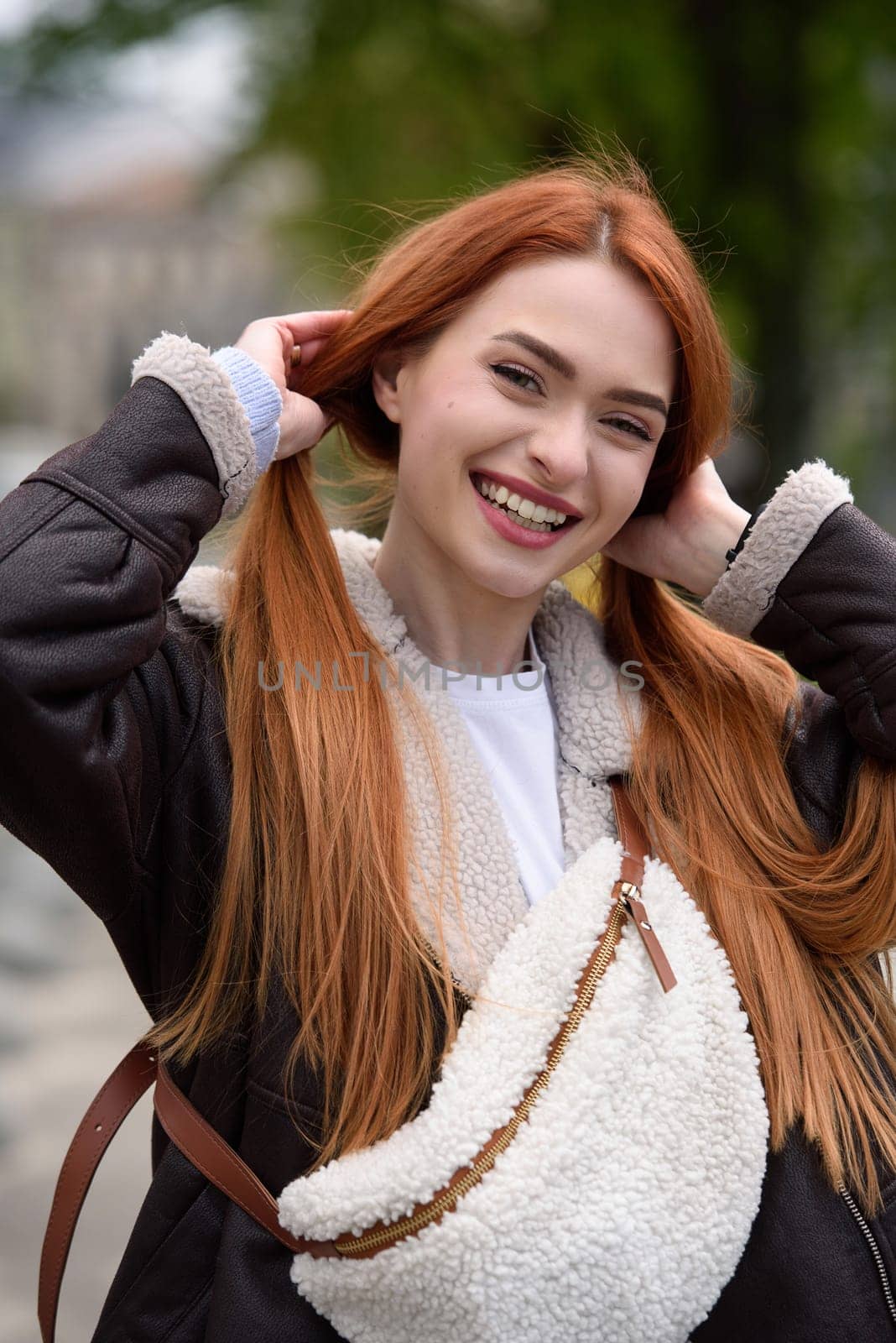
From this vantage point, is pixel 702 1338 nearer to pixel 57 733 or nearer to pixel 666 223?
pixel 57 733

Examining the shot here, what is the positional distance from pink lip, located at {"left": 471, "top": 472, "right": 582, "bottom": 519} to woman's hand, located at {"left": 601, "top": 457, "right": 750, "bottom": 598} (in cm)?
21

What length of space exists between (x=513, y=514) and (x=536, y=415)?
0.45 feet

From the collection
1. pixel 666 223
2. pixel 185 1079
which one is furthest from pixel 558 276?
pixel 185 1079

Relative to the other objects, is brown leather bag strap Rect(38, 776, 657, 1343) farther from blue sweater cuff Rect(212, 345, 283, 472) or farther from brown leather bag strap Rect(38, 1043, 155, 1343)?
blue sweater cuff Rect(212, 345, 283, 472)

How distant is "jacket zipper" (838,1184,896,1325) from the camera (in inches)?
67.1

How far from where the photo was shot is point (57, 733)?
4.70 feet

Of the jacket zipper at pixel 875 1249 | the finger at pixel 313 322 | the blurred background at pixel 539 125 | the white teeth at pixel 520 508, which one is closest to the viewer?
the jacket zipper at pixel 875 1249

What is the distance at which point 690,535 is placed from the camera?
2055 mm

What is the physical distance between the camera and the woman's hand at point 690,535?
2039 mm

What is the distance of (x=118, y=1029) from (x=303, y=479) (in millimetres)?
2716

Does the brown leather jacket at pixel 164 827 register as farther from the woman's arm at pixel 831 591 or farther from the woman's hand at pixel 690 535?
the woman's hand at pixel 690 535

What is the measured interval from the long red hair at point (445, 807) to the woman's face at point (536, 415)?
5 cm

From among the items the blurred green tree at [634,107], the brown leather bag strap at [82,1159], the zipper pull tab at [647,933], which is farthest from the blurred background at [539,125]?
the zipper pull tab at [647,933]

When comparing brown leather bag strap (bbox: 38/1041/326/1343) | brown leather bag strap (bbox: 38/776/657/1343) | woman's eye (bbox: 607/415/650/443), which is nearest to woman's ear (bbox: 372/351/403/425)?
woman's eye (bbox: 607/415/650/443)
